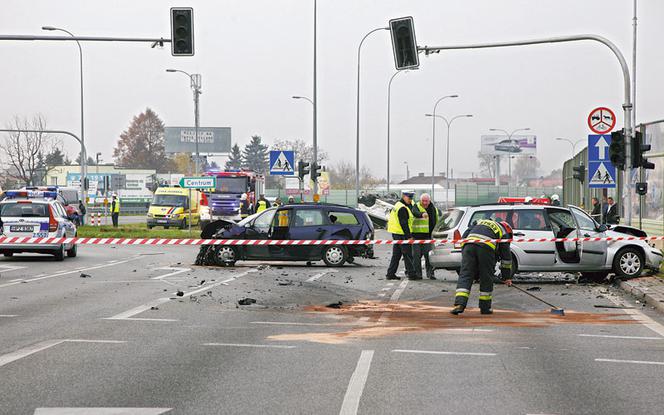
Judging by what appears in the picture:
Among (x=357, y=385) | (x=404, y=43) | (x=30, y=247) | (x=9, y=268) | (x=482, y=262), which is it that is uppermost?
(x=404, y=43)

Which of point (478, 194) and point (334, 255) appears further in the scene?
point (478, 194)

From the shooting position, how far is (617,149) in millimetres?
20172

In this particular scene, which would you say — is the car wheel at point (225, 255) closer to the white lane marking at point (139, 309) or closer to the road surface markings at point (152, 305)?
the road surface markings at point (152, 305)

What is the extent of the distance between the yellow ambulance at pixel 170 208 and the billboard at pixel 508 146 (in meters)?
80.5

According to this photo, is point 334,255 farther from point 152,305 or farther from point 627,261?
point 152,305

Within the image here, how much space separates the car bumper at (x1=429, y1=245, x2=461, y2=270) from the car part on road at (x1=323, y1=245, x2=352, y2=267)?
4.62m

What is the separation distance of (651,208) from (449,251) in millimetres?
9633

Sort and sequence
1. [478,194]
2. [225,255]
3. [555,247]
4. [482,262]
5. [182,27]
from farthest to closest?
[478,194] < [225,255] < [182,27] < [555,247] < [482,262]

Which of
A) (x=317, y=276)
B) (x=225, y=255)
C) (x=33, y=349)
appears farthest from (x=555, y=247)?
(x=33, y=349)

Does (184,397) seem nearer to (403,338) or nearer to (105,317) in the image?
(403,338)

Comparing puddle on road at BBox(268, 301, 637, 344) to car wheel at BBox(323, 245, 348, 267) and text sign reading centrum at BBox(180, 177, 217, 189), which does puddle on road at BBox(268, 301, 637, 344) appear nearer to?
car wheel at BBox(323, 245, 348, 267)

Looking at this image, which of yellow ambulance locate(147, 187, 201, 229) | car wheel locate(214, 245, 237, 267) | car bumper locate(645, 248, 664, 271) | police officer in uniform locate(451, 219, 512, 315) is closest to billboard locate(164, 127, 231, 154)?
yellow ambulance locate(147, 187, 201, 229)

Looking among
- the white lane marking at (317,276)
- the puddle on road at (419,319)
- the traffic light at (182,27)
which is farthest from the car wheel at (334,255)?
the puddle on road at (419,319)

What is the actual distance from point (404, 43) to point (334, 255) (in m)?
5.35
